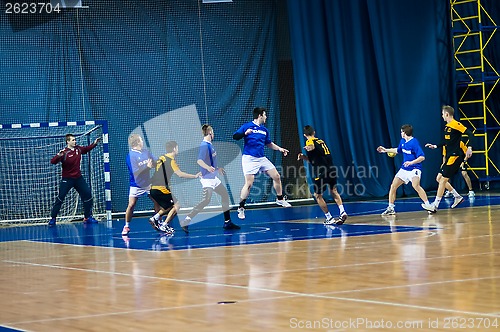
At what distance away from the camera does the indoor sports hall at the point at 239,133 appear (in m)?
12.7

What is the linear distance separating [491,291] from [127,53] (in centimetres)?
1674

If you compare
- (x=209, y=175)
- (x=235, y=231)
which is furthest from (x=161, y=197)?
(x=235, y=231)

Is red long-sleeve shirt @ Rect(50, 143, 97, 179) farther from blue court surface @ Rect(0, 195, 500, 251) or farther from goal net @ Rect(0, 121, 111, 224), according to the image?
blue court surface @ Rect(0, 195, 500, 251)

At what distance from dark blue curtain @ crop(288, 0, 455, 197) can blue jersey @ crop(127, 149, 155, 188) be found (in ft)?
27.8

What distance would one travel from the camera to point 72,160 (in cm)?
2123

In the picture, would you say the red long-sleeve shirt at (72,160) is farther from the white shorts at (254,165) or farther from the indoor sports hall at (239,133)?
the white shorts at (254,165)

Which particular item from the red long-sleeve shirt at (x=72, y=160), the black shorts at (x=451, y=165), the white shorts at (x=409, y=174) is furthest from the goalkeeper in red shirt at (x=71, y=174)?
the black shorts at (x=451, y=165)

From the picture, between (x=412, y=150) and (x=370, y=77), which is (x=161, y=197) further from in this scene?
(x=370, y=77)

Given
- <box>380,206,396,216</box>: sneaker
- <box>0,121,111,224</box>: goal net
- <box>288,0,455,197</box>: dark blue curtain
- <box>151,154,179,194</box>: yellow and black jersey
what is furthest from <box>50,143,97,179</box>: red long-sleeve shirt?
<box>380,206,396,216</box>: sneaker

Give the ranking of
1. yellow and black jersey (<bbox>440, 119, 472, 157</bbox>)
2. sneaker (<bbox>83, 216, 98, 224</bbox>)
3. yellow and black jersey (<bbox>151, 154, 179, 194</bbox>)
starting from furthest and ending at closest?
sneaker (<bbox>83, 216, 98, 224</bbox>)
yellow and black jersey (<bbox>440, 119, 472, 157</bbox>)
yellow and black jersey (<bbox>151, 154, 179, 194</bbox>)

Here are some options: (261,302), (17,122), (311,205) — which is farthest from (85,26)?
(261,302)

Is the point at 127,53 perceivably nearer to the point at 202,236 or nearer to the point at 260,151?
the point at 260,151

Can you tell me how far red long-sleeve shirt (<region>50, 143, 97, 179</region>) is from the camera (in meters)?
21.2

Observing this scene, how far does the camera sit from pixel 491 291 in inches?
327
